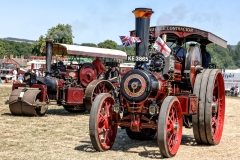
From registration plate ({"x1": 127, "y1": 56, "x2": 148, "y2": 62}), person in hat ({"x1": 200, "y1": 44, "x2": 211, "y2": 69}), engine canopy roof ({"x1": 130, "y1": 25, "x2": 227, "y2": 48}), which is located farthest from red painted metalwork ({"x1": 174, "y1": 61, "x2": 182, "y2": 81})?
person in hat ({"x1": 200, "y1": 44, "x2": 211, "y2": 69})

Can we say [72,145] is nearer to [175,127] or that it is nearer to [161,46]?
[175,127]

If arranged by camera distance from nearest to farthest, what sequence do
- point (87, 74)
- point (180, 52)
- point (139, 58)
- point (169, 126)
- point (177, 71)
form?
1. point (169, 126)
2. point (139, 58)
3. point (177, 71)
4. point (180, 52)
5. point (87, 74)

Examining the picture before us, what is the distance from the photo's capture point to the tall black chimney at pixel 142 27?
586 centimetres

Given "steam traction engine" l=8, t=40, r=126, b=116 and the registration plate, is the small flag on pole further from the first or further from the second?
"steam traction engine" l=8, t=40, r=126, b=116

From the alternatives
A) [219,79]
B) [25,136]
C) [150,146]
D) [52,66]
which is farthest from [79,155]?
[52,66]

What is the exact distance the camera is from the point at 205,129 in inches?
253

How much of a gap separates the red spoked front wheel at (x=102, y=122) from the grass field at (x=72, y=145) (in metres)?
0.15

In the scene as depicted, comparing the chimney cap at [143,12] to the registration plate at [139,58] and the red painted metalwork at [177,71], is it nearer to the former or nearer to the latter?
the registration plate at [139,58]

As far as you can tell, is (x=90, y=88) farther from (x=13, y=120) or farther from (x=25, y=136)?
(x=25, y=136)

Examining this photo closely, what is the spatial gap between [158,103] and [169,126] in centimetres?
57

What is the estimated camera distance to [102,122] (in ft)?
19.5

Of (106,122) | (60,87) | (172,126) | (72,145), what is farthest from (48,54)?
(172,126)

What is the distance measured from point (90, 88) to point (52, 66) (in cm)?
141

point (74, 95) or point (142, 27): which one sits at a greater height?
point (142, 27)
